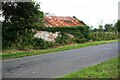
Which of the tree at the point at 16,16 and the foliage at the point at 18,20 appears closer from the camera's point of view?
the foliage at the point at 18,20

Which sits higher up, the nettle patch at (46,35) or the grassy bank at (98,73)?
the nettle patch at (46,35)

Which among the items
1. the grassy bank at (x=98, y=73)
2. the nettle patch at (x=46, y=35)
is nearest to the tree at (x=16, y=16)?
the nettle patch at (x=46, y=35)

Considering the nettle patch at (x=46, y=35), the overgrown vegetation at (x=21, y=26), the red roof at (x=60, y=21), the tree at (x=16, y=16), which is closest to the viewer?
the overgrown vegetation at (x=21, y=26)

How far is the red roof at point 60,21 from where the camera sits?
108 ft

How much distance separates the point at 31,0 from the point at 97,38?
17679mm

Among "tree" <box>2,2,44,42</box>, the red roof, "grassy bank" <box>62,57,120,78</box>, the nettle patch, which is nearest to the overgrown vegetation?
Answer: "tree" <box>2,2,44,42</box>

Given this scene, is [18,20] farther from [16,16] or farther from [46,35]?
[46,35]

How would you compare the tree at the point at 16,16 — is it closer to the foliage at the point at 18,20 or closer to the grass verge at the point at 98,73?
the foliage at the point at 18,20

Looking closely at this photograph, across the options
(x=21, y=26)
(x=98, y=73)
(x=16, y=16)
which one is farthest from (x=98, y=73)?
(x=21, y=26)

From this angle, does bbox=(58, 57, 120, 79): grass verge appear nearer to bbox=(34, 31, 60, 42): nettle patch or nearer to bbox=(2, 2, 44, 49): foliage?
bbox=(2, 2, 44, 49): foliage

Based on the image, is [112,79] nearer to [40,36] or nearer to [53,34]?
[40,36]

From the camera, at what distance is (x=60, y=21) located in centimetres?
3603

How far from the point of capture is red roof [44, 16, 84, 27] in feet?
108

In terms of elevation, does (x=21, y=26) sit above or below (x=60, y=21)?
below
